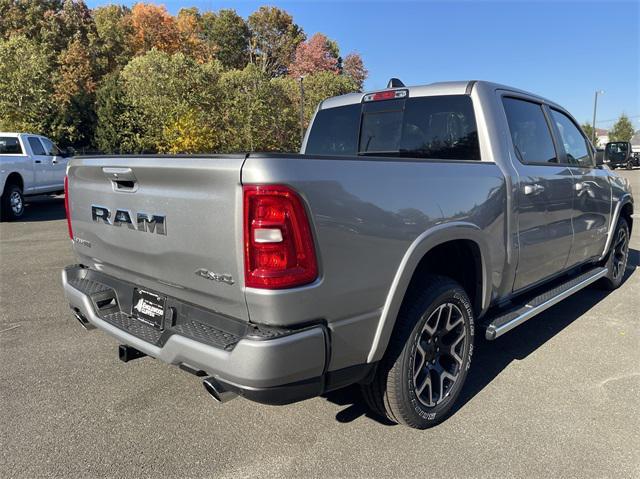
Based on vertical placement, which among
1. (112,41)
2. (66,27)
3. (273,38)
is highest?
(273,38)

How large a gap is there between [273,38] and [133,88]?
3873 centimetres

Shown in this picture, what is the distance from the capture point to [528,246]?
343cm

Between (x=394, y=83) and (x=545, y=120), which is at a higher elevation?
(x=394, y=83)

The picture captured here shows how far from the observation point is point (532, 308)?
3480 millimetres

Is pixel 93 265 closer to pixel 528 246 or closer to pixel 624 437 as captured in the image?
pixel 528 246

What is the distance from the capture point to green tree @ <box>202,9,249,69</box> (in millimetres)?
58031

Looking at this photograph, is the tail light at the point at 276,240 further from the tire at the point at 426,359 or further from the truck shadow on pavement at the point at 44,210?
the truck shadow on pavement at the point at 44,210

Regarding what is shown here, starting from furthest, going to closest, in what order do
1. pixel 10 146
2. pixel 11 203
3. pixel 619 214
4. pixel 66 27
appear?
pixel 66 27 < pixel 10 146 < pixel 11 203 < pixel 619 214

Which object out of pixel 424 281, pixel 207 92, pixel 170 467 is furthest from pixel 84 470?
pixel 207 92

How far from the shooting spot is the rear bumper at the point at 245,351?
6.61 ft

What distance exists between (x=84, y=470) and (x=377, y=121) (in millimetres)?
3016

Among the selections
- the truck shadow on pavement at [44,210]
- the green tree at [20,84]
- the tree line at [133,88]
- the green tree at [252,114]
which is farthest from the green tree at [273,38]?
the truck shadow on pavement at [44,210]

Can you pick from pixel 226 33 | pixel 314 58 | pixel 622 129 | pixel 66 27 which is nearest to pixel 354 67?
pixel 314 58

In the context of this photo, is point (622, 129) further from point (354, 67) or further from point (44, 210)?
point (44, 210)
